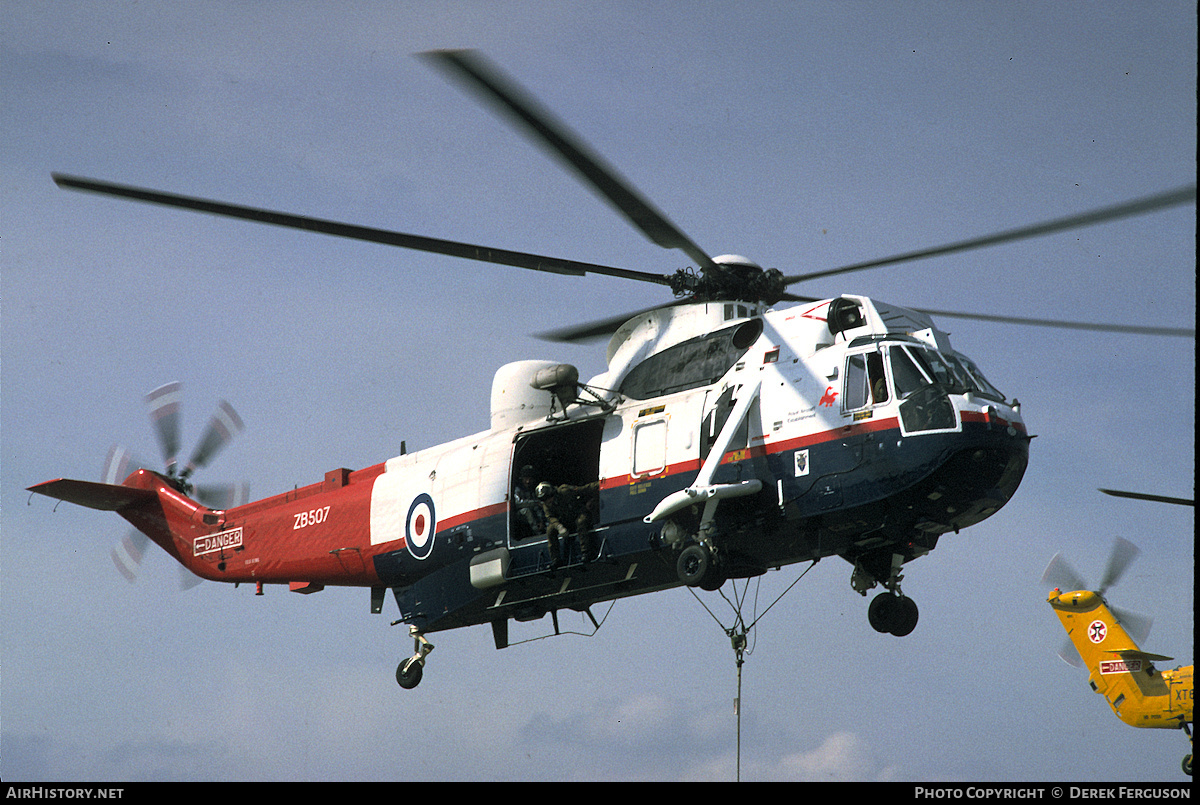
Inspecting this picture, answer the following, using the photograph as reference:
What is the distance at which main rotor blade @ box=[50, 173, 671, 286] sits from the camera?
16.9 meters

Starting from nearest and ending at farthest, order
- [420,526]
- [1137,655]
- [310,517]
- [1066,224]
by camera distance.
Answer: [1066,224] → [420,526] → [310,517] → [1137,655]

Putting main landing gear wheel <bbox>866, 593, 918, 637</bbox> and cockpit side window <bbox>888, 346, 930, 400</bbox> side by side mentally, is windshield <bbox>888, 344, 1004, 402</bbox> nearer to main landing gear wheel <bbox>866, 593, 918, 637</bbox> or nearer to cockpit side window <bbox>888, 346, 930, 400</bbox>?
cockpit side window <bbox>888, 346, 930, 400</bbox>

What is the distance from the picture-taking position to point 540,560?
20312mm

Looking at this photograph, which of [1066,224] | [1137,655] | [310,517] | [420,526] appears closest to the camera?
[1066,224]

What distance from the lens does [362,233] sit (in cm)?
1817

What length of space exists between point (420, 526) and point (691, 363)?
622cm

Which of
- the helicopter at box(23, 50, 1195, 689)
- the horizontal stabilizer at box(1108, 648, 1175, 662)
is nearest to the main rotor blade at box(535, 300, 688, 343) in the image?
the helicopter at box(23, 50, 1195, 689)

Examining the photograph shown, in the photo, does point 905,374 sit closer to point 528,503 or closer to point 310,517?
point 528,503

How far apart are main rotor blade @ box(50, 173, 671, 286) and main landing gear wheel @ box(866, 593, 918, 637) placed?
632cm

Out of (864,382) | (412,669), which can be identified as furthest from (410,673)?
(864,382)

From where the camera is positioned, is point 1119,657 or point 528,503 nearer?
point 528,503

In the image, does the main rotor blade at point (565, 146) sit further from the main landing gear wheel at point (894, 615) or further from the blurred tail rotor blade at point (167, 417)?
the blurred tail rotor blade at point (167, 417)
